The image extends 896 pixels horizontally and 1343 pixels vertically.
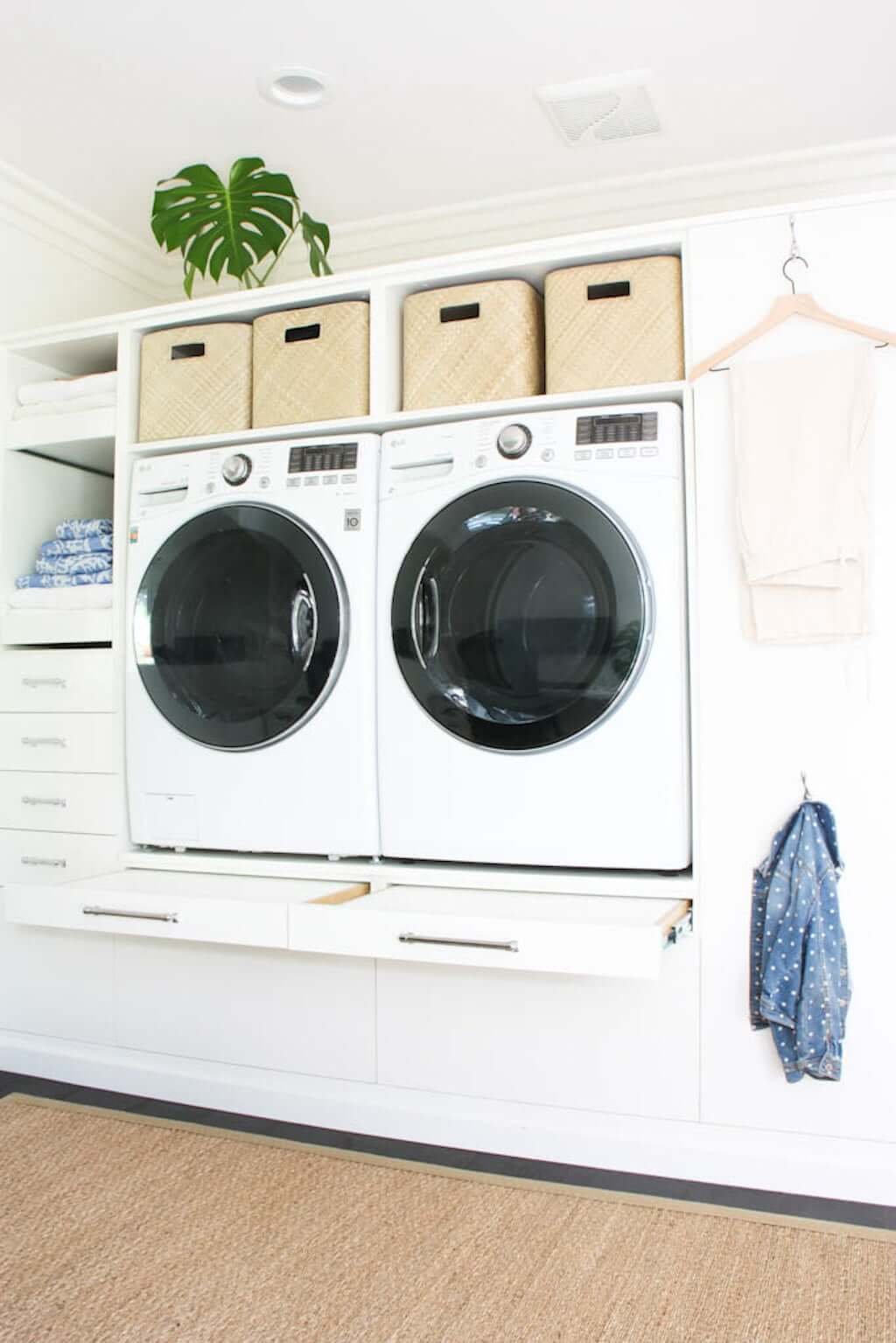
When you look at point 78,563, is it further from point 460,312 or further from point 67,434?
point 460,312

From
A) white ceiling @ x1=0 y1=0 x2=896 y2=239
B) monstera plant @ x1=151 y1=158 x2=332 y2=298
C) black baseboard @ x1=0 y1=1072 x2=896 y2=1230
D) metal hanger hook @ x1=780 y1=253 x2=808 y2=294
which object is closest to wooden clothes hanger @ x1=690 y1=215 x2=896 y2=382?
metal hanger hook @ x1=780 y1=253 x2=808 y2=294

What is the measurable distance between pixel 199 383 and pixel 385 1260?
74.5 inches

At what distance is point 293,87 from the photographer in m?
2.56

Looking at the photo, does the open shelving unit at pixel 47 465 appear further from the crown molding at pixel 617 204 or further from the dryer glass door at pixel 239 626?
the crown molding at pixel 617 204

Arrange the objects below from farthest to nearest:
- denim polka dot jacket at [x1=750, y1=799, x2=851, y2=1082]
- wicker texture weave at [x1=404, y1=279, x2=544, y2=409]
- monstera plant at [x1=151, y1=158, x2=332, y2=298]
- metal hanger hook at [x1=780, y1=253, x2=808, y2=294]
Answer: monstera plant at [x1=151, y1=158, x2=332, y2=298], wicker texture weave at [x1=404, y1=279, x2=544, y2=409], metal hanger hook at [x1=780, y1=253, x2=808, y2=294], denim polka dot jacket at [x1=750, y1=799, x2=851, y2=1082]

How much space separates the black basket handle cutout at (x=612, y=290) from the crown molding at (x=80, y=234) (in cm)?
165

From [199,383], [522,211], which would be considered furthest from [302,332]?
[522,211]

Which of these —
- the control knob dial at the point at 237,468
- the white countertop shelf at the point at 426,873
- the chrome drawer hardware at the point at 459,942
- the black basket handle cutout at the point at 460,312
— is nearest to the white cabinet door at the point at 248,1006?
the white countertop shelf at the point at 426,873

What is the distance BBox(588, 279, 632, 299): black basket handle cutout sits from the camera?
2.25 metres

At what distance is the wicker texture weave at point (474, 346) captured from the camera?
7.64ft

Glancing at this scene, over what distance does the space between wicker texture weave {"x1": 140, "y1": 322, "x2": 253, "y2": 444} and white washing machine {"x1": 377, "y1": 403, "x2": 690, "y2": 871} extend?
0.44 meters

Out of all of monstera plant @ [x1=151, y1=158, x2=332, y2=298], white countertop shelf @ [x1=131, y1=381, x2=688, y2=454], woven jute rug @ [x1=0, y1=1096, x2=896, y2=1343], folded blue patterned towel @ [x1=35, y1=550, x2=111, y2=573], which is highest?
monstera plant @ [x1=151, y1=158, x2=332, y2=298]

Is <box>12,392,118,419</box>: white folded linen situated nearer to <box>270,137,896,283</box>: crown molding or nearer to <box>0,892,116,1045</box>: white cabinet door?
<box>270,137,896,283</box>: crown molding

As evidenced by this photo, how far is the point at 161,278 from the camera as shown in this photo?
138 inches
